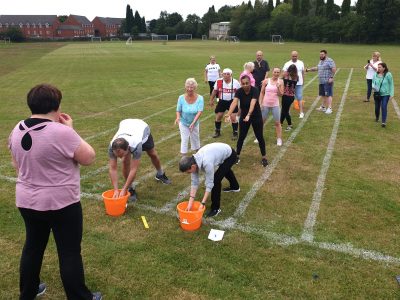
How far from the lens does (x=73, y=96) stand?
16.5 metres

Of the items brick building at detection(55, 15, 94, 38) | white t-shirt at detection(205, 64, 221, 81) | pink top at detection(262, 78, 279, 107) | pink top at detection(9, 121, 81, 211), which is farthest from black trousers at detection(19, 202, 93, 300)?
brick building at detection(55, 15, 94, 38)

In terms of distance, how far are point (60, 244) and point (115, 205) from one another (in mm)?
2233

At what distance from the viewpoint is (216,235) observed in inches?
202

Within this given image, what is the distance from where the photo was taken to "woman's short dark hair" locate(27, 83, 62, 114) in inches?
120

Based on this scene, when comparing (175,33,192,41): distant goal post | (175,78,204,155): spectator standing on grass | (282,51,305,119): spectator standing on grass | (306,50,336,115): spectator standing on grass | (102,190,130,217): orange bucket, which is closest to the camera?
(102,190,130,217): orange bucket

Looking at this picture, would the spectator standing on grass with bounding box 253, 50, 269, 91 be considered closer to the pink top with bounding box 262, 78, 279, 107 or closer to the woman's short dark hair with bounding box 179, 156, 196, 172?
the pink top with bounding box 262, 78, 279, 107

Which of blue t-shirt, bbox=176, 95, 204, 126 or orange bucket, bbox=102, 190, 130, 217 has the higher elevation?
blue t-shirt, bbox=176, 95, 204, 126

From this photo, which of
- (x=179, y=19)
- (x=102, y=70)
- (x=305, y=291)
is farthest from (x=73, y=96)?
(x=179, y=19)

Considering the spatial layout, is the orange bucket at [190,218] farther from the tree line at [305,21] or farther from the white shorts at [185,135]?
the tree line at [305,21]

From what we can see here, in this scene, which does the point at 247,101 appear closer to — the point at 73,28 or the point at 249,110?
the point at 249,110

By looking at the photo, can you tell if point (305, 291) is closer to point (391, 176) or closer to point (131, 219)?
point (131, 219)

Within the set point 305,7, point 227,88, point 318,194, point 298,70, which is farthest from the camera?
→ point 305,7

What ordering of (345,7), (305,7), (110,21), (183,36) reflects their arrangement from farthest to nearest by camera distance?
(110,21) → (183,36) → (305,7) → (345,7)

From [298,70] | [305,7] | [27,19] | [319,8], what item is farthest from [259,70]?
[27,19]
